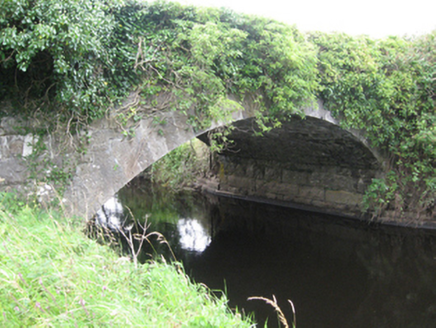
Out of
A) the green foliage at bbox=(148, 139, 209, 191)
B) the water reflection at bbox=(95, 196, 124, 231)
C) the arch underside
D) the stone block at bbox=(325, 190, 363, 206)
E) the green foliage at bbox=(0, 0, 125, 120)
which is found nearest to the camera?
the green foliage at bbox=(0, 0, 125, 120)

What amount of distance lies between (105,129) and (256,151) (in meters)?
6.65

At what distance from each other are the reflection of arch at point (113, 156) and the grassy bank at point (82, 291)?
97cm

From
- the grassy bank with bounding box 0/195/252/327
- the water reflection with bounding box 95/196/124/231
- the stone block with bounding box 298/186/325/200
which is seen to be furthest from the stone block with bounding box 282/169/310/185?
the grassy bank with bounding box 0/195/252/327

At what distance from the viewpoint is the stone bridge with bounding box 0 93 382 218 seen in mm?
3211

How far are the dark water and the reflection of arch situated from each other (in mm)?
2090

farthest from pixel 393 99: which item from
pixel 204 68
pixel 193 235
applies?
pixel 193 235

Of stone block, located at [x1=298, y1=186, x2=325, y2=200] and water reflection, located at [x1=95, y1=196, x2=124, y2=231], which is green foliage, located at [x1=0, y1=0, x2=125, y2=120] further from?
stone block, located at [x1=298, y1=186, x2=325, y2=200]

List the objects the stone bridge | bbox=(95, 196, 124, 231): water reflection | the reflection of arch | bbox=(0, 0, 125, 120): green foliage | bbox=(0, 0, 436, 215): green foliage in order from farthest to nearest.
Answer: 1. bbox=(95, 196, 124, 231): water reflection
2. the reflection of arch
3. the stone bridge
4. bbox=(0, 0, 436, 215): green foliage
5. bbox=(0, 0, 125, 120): green foliage

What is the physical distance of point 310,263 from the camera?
5.55 meters

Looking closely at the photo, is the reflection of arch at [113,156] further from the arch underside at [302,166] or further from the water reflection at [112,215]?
the water reflection at [112,215]

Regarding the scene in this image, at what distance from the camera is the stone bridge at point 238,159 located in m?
3.21

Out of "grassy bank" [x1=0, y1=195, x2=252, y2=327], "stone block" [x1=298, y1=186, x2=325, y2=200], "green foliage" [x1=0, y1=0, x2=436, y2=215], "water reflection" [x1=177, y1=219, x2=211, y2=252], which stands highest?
"green foliage" [x1=0, y1=0, x2=436, y2=215]

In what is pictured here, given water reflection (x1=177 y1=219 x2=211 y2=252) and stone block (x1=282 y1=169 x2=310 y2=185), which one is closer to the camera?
water reflection (x1=177 y1=219 x2=211 y2=252)

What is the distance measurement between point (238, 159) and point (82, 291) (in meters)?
9.22
